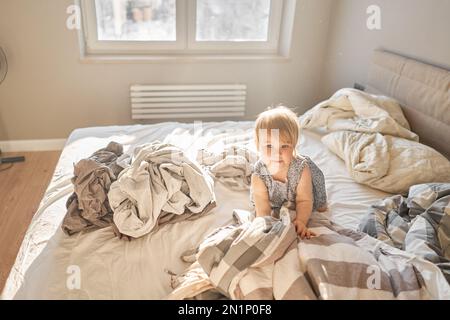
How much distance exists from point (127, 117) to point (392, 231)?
2.22 metres

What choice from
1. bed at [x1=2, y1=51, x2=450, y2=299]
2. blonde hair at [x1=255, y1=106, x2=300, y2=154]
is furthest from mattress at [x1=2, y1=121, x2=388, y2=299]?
blonde hair at [x1=255, y1=106, x2=300, y2=154]

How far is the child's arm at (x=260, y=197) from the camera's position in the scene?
1.39 meters

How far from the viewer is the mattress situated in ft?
3.76

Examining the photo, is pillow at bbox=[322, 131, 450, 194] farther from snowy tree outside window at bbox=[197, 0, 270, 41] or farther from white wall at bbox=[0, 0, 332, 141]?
snowy tree outside window at bbox=[197, 0, 270, 41]

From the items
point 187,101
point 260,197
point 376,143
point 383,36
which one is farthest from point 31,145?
point 383,36

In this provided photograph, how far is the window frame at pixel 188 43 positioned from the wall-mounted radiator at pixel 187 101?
281mm

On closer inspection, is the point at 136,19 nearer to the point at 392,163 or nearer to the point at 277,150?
the point at 277,150

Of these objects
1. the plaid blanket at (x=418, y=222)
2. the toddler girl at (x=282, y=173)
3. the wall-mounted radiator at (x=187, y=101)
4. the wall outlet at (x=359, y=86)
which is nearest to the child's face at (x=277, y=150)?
the toddler girl at (x=282, y=173)

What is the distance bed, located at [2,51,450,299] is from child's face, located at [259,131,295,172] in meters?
0.25

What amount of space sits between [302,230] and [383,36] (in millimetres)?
1674

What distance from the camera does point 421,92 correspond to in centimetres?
194

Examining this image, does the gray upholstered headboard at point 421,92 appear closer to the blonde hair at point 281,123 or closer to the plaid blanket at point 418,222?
the plaid blanket at point 418,222
